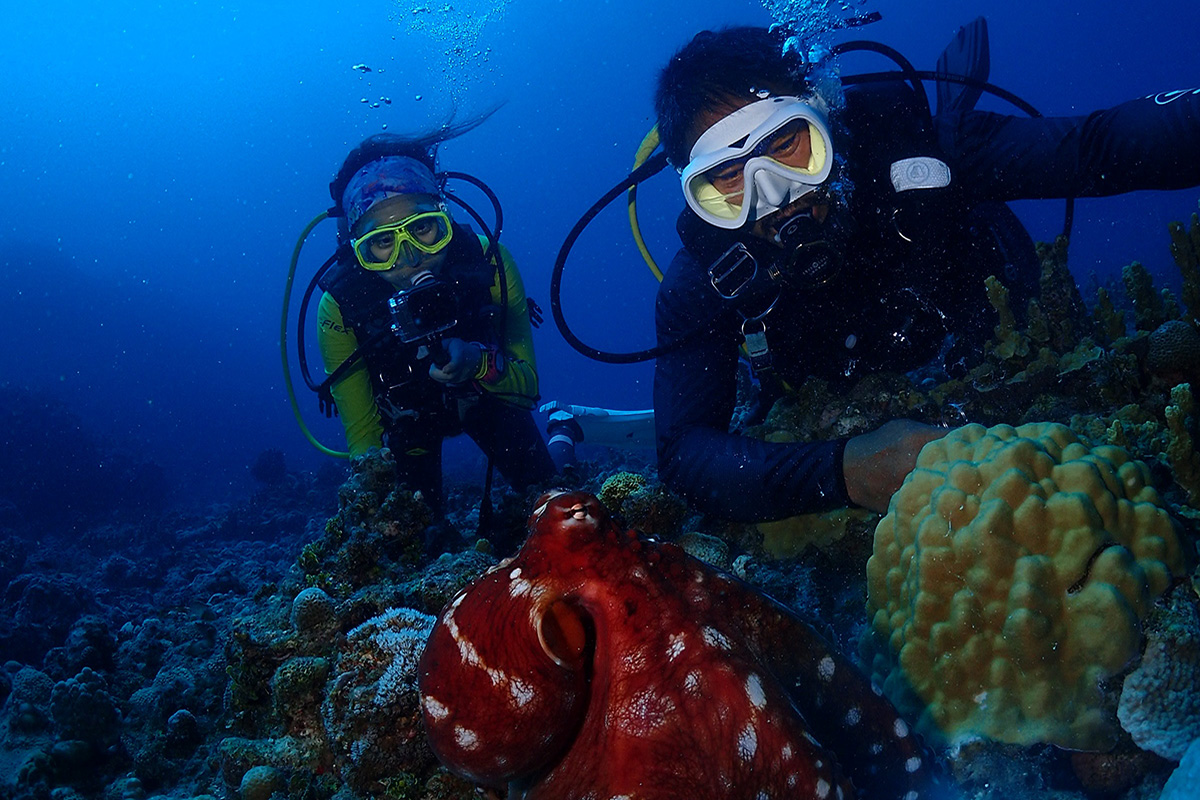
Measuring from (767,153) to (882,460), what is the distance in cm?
194

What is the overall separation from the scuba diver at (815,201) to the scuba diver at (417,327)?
3044 millimetres

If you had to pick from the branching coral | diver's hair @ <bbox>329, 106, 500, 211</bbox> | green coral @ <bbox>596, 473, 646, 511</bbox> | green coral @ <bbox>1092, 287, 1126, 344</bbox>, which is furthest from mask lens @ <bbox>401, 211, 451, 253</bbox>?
the branching coral

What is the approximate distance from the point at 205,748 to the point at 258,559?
9505mm

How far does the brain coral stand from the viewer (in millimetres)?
1942

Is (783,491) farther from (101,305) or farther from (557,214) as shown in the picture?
(557,214)

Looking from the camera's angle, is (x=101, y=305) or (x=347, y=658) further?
(x=101, y=305)

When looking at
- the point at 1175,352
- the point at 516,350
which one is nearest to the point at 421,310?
the point at 516,350

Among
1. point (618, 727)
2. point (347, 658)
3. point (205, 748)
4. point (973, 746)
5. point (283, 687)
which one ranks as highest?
point (618, 727)

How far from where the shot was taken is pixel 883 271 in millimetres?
3764

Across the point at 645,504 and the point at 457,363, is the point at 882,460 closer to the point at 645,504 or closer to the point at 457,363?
the point at 645,504

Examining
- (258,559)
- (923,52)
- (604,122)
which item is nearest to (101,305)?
(258,559)

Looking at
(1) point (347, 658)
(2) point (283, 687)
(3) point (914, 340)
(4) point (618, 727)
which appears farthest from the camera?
→ (3) point (914, 340)

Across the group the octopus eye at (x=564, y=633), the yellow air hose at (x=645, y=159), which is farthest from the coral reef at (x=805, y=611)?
the yellow air hose at (x=645, y=159)

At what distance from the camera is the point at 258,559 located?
38.5 feet
